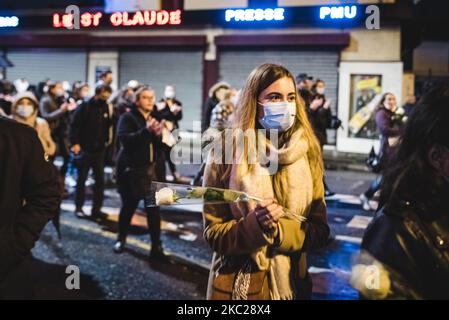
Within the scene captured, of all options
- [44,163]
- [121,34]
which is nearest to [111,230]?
[44,163]

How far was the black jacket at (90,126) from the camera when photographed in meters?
7.23

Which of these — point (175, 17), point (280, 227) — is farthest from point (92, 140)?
point (280, 227)

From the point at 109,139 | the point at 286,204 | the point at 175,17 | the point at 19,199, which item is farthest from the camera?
the point at 109,139

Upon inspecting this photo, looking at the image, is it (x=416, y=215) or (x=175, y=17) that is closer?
(x=416, y=215)

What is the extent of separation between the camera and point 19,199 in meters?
2.58

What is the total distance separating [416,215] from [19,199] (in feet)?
5.95

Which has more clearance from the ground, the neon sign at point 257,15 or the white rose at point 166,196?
the neon sign at point 257,15

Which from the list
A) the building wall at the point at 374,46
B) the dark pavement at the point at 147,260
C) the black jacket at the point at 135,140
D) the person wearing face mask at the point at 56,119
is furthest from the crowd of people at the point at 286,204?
the building wall at the point at 374,46

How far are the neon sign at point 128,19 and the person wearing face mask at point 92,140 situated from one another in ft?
6.90

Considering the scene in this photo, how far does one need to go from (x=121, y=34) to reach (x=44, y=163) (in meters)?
16.2

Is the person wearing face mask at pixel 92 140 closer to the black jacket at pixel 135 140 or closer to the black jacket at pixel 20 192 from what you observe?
the black jacket at pixel 135 140

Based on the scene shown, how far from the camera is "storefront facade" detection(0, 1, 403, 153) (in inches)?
570

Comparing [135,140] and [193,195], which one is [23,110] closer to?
[135,140]

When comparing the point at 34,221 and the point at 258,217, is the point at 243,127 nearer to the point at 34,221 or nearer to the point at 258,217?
the point at 258,217
